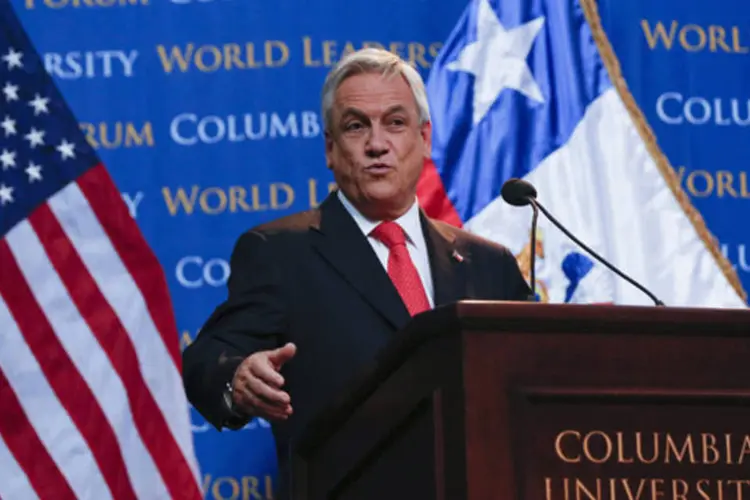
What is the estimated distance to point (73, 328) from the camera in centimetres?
487

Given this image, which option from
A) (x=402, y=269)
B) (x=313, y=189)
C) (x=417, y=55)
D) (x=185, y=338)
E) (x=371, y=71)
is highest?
(x=417, y=55)

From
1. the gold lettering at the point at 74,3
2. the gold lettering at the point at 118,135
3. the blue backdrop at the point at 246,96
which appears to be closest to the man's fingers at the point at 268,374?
the blue backdrop at the point at 246,96

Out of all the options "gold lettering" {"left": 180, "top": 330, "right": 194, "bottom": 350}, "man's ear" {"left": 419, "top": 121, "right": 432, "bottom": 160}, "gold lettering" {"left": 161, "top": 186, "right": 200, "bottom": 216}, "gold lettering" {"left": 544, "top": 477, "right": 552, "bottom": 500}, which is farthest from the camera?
"gold lettering" {"left": 161, "top": 186, "right": 200, "bottom": 216}

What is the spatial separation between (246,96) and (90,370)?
1.01 metres

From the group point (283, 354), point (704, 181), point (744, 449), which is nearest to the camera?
point (744, 449)

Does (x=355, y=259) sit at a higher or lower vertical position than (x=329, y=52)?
lower

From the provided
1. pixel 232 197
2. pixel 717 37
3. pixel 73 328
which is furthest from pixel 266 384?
pixel 717 37

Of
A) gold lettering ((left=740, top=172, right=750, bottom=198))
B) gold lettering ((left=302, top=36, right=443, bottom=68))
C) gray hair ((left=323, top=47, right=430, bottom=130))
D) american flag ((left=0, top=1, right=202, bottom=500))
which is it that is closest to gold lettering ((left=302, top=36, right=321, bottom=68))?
gold lettering ((left=302, top=36, right=443, bottom=68))

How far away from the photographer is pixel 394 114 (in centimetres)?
352

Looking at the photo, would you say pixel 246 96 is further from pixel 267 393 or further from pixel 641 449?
pixel 641 449

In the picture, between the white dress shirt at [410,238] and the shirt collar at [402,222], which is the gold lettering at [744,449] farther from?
the shirt collar at [402,222]

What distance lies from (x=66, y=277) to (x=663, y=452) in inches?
117

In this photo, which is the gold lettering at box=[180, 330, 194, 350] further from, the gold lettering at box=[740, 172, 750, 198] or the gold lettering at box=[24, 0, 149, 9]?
the gold lettering at box=[740, 172, 750, 198]

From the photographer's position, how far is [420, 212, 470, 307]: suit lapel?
335cm
